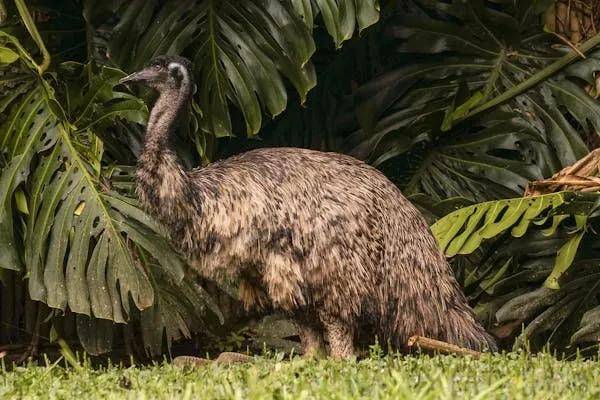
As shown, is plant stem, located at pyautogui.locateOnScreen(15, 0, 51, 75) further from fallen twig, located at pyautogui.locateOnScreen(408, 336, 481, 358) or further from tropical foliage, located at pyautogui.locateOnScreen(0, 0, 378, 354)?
fallen twig, located at pyautogui.locateOnScreen(408, 336, 481, 358)

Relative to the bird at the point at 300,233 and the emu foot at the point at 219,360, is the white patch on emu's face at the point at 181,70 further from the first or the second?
the emu foot at the point at 219,360

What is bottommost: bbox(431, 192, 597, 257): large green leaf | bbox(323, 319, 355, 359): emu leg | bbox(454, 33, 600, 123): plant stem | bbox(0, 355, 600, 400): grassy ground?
bbox(323, 319, 355, 359): emu leg

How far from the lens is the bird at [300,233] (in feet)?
20.2

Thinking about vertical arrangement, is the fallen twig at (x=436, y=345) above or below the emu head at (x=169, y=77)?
below

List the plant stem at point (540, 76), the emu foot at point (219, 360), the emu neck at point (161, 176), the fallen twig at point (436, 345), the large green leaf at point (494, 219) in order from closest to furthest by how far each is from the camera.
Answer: the emu foot at point (219, 360)
the emu neck at point (161, 176)
the fallen twig at point (436, 345)
the large green leaf at point (494, 219)
the plant stem at point (540, 76)

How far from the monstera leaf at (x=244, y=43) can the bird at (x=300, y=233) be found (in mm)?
1048

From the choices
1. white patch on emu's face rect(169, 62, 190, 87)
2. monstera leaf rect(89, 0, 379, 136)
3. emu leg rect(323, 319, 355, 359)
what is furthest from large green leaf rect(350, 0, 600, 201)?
white patch on emu's face rect(169, 62, 190, 87)

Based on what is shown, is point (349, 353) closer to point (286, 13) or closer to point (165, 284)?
point (165, 284)

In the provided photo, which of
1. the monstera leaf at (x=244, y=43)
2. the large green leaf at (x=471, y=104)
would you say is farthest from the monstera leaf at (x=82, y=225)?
the large green leaf at (x=471, y=104)

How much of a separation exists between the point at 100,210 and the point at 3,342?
180 cm

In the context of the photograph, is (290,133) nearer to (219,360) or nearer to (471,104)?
(471,104)

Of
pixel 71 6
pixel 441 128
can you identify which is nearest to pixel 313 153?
pixel 441 128

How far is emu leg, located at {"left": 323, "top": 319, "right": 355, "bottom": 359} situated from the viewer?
6293 millimetres

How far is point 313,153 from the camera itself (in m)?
6.55
